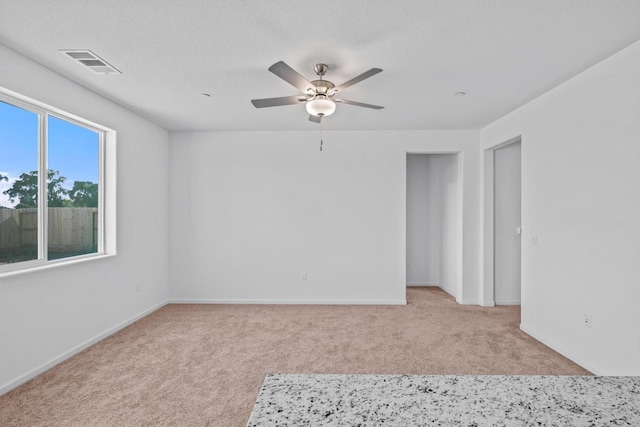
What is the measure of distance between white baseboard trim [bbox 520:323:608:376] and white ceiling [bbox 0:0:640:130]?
2440 millimetres

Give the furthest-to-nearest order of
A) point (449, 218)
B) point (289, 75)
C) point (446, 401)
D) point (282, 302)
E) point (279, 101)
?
point (449, 218) → point (282, 302) → point (279, 101) → point (289, 75) → point (446, 401)

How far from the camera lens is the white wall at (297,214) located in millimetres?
4461

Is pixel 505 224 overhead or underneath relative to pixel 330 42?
underneath

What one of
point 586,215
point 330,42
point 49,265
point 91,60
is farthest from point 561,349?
point 91,60

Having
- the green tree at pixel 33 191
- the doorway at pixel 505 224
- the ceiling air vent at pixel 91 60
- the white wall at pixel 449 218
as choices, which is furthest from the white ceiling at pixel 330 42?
the white wall at pixel 449 218

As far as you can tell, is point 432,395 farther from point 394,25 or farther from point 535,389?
point 394,25

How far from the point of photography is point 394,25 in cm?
197

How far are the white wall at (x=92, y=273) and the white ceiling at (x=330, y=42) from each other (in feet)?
0.69

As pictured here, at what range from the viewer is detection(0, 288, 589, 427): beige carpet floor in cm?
207

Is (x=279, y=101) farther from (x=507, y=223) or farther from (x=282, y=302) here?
(x=507, y=223)

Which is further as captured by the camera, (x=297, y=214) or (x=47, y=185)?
(x=297, y=214)

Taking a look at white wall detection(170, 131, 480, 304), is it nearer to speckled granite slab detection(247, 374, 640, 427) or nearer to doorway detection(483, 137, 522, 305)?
doorway detection(483, 137, 522, 305)

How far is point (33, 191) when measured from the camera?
2609mm

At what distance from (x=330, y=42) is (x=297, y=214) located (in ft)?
8.79
